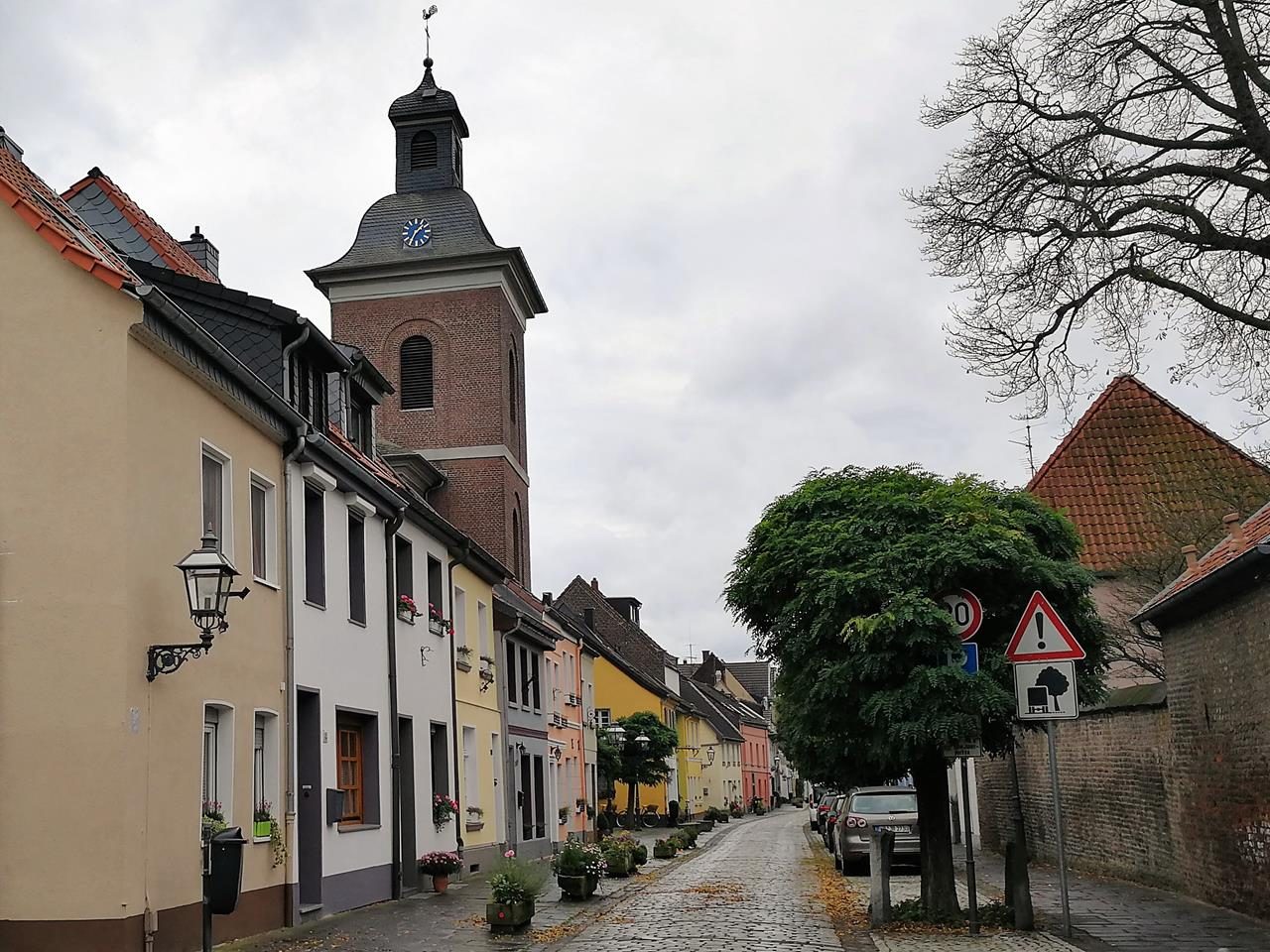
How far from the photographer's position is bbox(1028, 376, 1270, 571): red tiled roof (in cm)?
2712

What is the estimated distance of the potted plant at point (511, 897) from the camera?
15.5 metres

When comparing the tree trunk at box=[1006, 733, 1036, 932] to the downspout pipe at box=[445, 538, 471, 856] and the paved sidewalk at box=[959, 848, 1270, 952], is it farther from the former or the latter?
the downspout pipe at box=[445, 538, 471, 856]

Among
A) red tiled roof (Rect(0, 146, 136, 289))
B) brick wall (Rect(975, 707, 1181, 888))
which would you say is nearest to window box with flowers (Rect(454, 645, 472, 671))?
brick wall (Rect(975, 707, 1181, 888))

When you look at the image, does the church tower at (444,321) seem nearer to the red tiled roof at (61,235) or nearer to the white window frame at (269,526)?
the white window frame at (269,526)

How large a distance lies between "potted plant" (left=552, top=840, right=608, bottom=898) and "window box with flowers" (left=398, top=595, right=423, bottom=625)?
439 cm

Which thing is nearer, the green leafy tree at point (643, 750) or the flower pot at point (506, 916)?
the flower pot at point (506, 916)

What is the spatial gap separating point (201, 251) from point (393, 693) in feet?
28.6

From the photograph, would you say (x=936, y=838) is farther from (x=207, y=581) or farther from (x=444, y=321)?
(x=444, y=321)

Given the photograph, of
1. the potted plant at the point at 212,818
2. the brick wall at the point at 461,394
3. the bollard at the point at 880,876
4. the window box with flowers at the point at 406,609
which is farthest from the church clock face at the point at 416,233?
the bollard at the point at 880,876

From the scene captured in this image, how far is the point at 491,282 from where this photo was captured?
46000 mm

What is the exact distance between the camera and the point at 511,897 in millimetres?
15531

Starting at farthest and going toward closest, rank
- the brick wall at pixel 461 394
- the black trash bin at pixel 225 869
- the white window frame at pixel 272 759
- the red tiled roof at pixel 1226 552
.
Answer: the brick wall at pixel 461 394
the white window frame at pixel 272 759
the red tiled roof at pixel 1226 552
the black trash bin at pixel 225 869

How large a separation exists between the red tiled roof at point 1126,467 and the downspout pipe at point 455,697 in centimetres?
1135

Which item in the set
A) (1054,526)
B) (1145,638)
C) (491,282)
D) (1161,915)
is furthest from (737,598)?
(491,282)
